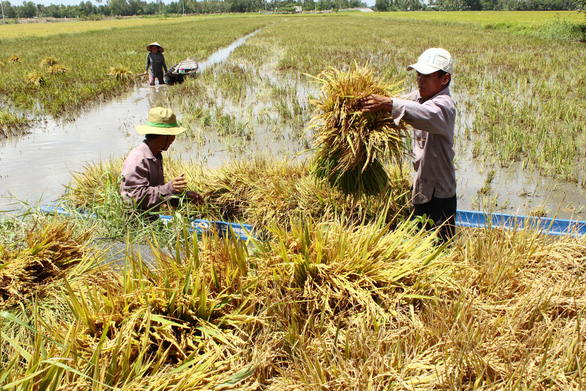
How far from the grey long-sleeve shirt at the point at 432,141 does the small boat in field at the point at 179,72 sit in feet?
30.4

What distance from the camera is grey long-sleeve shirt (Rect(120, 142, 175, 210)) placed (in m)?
2.72

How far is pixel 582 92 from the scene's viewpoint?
735cm

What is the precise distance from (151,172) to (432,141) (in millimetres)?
1989

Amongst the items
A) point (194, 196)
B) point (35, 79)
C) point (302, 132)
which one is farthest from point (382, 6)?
point (194, 196)

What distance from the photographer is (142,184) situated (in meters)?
2.75

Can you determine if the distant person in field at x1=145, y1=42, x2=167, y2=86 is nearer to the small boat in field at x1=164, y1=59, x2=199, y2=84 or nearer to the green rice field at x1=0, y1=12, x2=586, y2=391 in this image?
the small boat in field at x1=164, y1=59, x2=199, y2=84

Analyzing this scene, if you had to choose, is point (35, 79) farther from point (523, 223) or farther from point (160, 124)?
point (523, 223)

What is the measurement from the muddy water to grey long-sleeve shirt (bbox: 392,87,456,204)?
2.45 feet

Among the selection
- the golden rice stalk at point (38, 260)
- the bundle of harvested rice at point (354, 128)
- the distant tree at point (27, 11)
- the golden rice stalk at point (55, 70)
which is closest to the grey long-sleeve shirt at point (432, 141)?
the bundle of harvested rice at point (354, 128)

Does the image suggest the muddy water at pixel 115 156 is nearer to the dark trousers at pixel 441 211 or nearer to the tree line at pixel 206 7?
the dark trousers at pixel 441 211

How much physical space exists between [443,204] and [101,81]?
417 inches

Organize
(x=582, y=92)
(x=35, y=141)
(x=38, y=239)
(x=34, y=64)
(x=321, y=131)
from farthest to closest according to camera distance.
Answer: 1. (x=34, y=64)
2. (x=582, y=92)
3. (x=35, y=141)
4. (x=321, y=131)
5. (x=38, y=239)

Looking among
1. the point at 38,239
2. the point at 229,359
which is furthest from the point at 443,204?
the point at 38,239

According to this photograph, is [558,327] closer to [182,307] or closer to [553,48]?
[182,307]
